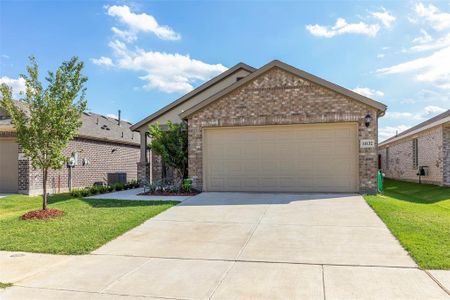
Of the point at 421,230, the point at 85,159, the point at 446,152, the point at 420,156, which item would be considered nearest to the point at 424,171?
the point at 420,156

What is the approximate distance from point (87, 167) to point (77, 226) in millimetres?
11531

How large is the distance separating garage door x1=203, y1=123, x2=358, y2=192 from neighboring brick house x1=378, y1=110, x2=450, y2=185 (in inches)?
242

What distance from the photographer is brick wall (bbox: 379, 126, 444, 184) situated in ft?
53.2

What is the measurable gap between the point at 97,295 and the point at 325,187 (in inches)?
378

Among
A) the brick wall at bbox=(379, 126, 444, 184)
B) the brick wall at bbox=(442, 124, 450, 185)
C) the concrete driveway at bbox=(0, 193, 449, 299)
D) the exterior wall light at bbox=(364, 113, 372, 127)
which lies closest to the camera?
→ the concrete driveway at bbox=(0, 193, 449, 299)

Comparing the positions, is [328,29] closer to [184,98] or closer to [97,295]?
[184,98]

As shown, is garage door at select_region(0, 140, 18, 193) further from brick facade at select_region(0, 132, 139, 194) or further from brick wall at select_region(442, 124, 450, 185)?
brick wall at select_region(442, 124, 450, 185)

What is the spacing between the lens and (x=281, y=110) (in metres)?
12.5

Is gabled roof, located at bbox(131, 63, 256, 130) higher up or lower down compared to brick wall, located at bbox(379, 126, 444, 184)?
higher up

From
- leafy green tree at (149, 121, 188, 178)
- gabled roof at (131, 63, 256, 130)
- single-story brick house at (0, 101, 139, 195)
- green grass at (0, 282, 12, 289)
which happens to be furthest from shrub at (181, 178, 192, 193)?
green grass at (0, 282, 12, 289)

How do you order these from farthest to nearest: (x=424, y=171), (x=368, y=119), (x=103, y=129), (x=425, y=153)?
1. (x=103, y=129)
2. (x=425, y=153)
3. (x=424, y=171)
4. (x=368, y=119)

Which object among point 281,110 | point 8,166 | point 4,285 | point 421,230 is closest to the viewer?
point 4,285

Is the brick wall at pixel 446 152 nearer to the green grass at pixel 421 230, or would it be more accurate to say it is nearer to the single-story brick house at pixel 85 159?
the green grass at pixel 421 230

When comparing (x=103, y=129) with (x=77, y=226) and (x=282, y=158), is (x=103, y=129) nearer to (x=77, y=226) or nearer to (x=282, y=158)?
(x=282, y=158)
